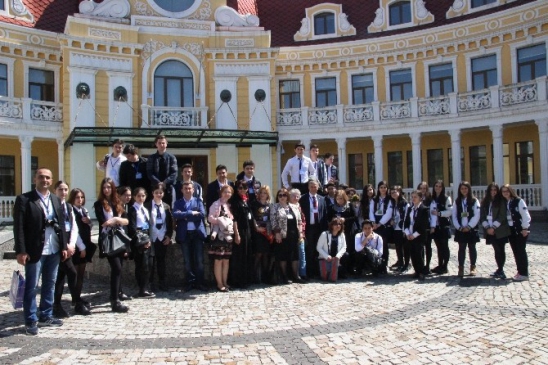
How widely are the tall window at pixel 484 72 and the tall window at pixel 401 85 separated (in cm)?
293

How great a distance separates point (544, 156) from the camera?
19.9m

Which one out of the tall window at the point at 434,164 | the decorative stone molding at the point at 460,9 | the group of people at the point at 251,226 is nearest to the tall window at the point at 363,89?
the tall window at the point at 434,164

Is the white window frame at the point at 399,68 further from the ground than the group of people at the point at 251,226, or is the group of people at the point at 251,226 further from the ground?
the white window frame at the point at 399,68

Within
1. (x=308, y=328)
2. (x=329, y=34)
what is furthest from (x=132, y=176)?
(x=329, y=34)

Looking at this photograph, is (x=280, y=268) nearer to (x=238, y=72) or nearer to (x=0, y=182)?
(x=238, y=72)

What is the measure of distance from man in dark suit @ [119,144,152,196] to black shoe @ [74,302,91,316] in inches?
93.9

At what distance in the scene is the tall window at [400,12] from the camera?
2478 centimetres

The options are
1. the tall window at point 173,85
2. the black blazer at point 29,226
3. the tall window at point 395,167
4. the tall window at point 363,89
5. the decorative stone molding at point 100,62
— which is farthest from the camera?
the tall window at point 395,167

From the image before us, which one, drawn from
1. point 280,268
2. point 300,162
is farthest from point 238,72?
point 280,268

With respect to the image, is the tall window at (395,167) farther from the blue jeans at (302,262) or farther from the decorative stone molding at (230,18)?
the blue jeans at (302,262)

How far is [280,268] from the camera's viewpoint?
30.8ft

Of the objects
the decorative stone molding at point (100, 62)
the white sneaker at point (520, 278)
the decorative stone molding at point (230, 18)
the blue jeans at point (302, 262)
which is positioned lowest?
the white sneaker at point (520, 278)

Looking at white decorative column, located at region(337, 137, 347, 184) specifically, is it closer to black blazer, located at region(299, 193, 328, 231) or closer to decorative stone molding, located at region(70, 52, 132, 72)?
decorative stone molding, located at region(70, 52, 132, 72)

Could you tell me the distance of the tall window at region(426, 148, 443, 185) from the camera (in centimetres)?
2477
